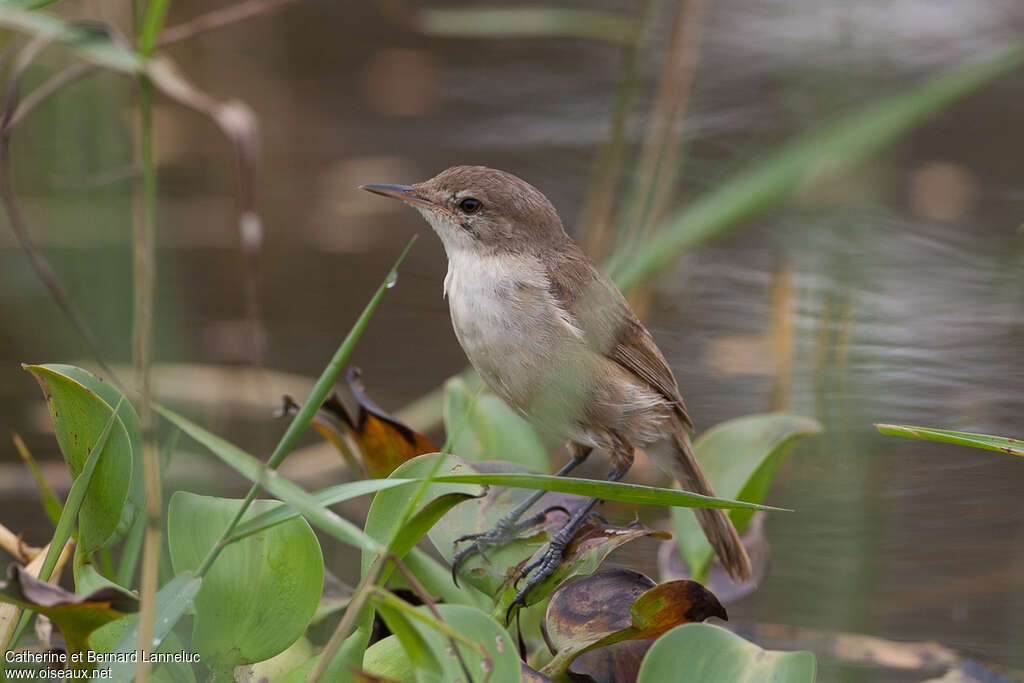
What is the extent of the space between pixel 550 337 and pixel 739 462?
0.63 m

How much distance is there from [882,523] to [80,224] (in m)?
1.56

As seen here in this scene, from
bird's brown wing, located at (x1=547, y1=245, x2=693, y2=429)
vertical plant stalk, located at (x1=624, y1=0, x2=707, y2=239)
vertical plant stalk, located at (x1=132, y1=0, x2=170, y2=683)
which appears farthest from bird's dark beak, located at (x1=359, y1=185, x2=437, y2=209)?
vertical plant stalk, located at (x1=132, y1=0, x2=170, y2=683)

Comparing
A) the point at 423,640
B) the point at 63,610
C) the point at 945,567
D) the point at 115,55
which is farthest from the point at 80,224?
the point at 945,567

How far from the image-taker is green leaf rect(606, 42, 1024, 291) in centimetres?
186

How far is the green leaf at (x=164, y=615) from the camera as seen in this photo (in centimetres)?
207

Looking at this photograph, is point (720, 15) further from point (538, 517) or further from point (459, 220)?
point (538, 517)

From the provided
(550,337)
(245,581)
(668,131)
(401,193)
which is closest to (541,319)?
(550,337)

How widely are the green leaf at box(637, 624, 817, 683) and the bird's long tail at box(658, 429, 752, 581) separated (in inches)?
27.9

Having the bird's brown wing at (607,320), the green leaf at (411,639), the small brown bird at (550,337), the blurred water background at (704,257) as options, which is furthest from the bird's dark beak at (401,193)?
the green leaf at (411,639)

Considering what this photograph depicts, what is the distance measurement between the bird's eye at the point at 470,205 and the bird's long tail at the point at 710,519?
0.84 metres

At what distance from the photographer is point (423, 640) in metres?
1.94

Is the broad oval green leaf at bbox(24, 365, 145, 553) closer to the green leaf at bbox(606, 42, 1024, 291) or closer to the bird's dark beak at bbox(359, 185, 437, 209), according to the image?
the bird's dark beak at bbox(359, 185, 437, 209)

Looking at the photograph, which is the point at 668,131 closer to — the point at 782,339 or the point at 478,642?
the point at 478,642

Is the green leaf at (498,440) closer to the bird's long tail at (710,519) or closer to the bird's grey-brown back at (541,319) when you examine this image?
the bird's grey-brown back at (541,319)
